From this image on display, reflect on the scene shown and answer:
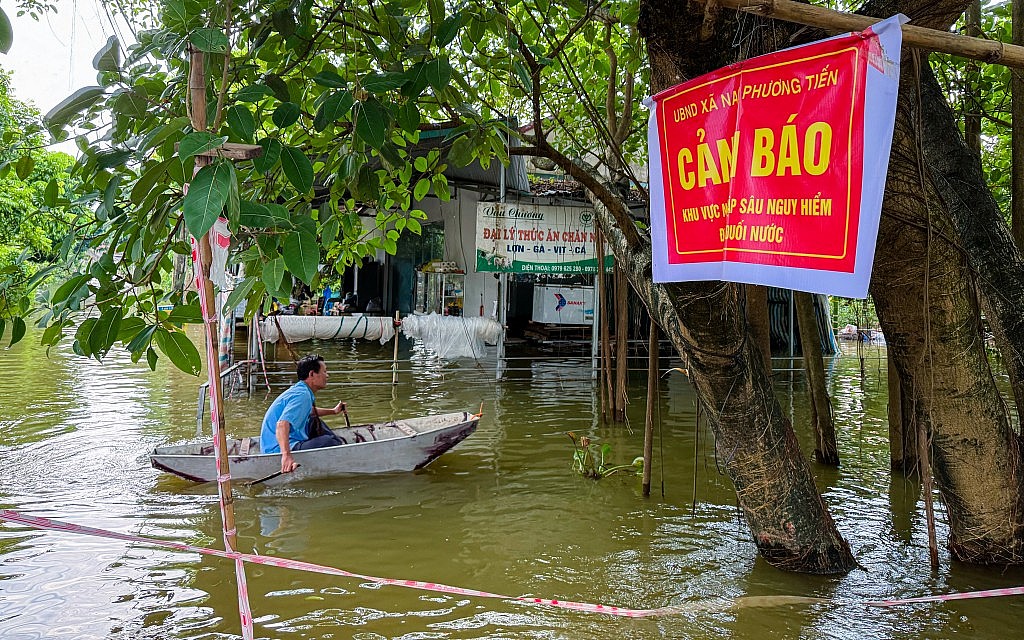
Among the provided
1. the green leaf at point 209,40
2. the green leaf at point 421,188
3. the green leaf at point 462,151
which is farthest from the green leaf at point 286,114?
the green leaf at point 421,188

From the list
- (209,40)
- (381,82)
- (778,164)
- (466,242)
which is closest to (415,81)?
(381,82)

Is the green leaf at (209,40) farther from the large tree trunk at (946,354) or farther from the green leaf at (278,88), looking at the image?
the large tree trunk at (946,354)

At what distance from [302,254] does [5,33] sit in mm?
1024

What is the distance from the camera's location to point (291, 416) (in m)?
7.10

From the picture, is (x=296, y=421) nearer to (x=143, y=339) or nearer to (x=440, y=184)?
(x=440, y=184)

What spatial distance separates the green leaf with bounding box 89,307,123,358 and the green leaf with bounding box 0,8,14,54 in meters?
0.99

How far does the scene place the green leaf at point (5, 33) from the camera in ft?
6.93

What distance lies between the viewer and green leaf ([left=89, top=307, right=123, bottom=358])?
2.71 metres

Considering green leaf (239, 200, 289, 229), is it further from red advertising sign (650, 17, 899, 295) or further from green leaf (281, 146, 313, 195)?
red advertising sign (650, 17, 899, 295)

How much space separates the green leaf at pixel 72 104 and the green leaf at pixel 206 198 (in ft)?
2.74

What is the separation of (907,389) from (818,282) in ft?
7.20

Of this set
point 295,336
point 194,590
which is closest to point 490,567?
point 194,590

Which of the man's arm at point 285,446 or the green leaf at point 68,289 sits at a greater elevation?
the green leaf at point 68,289

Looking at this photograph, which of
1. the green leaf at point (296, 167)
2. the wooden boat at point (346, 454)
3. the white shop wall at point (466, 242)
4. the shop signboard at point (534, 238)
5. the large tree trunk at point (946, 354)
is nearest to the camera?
the green leaf at point (296, 167)
